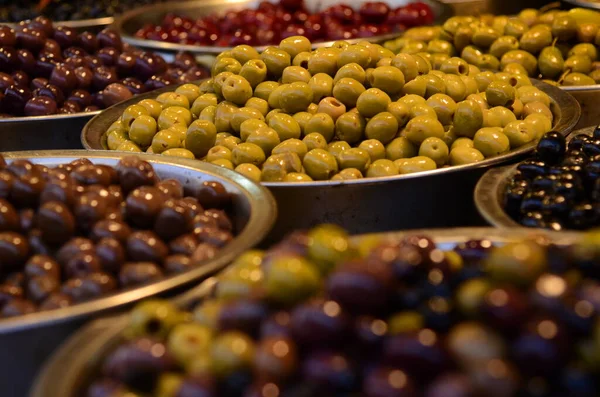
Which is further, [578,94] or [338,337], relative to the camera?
[578,94]

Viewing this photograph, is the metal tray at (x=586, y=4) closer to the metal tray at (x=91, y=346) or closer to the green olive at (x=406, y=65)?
the green olive at (x=406, y=65)

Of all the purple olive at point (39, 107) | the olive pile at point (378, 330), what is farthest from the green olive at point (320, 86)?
the olive pile at point (378, 330)

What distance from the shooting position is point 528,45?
3.10m

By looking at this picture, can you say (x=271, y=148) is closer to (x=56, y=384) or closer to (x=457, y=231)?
(x=457, y=231)

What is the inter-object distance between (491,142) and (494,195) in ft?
1.39

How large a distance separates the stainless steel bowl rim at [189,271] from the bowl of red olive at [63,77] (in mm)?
588

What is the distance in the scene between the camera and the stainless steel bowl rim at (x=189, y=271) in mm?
1334

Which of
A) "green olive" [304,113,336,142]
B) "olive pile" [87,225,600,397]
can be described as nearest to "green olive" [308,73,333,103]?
"green olive" [304,113,336,142]

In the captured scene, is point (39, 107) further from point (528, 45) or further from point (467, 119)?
point (528, 45)

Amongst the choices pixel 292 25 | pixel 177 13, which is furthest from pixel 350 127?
pixel 177 13

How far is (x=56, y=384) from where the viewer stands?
1.15 metres

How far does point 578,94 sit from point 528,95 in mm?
347

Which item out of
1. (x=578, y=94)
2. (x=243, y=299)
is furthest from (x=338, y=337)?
(x=578, y=94)

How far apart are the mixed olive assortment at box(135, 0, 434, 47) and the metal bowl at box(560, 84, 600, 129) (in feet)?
3.89
